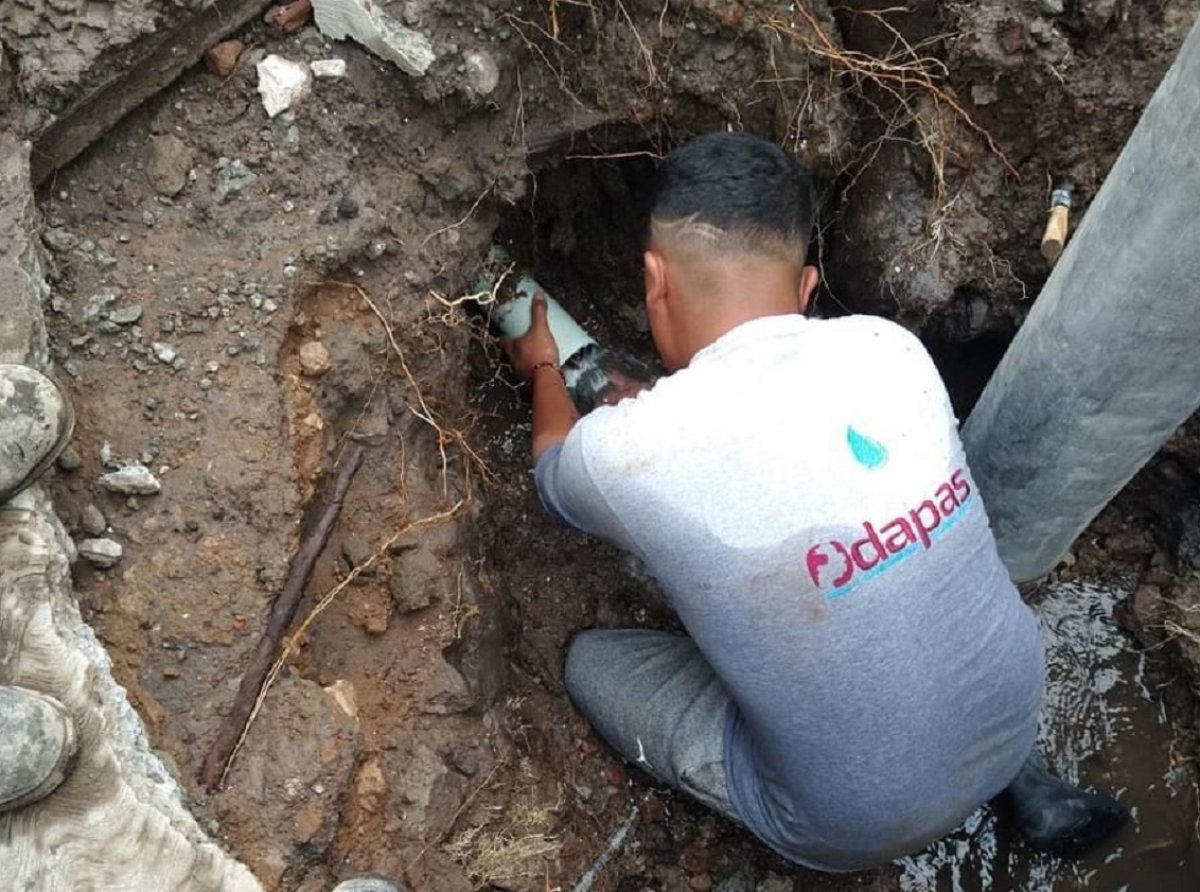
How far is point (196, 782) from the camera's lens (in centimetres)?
175

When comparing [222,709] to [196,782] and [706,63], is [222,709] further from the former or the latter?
[706,63]

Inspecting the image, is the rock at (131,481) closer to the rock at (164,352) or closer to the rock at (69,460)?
the rock at (69,460)

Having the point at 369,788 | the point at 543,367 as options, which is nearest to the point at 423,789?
the point at 369,788

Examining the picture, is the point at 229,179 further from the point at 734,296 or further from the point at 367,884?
the point at 367,884

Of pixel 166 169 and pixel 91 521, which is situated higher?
pixel 166 169

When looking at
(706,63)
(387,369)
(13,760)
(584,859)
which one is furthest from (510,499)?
(13,760)

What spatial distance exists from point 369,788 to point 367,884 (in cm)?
16

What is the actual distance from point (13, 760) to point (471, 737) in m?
0.79

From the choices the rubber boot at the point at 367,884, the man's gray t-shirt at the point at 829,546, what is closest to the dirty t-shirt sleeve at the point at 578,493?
the man's gray t-shirt at the point at 829,546

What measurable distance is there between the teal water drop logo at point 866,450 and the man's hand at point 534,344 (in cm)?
102

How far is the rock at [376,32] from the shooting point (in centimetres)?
202

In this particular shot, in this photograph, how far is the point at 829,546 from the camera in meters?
1.63

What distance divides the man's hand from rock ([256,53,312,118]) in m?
0.75

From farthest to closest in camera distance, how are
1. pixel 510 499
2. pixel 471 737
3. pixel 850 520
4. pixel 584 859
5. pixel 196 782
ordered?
pixel 510 499 → pixel 584 859 → pixel 471 737 → pixel 196 782 → pixel 850 520
